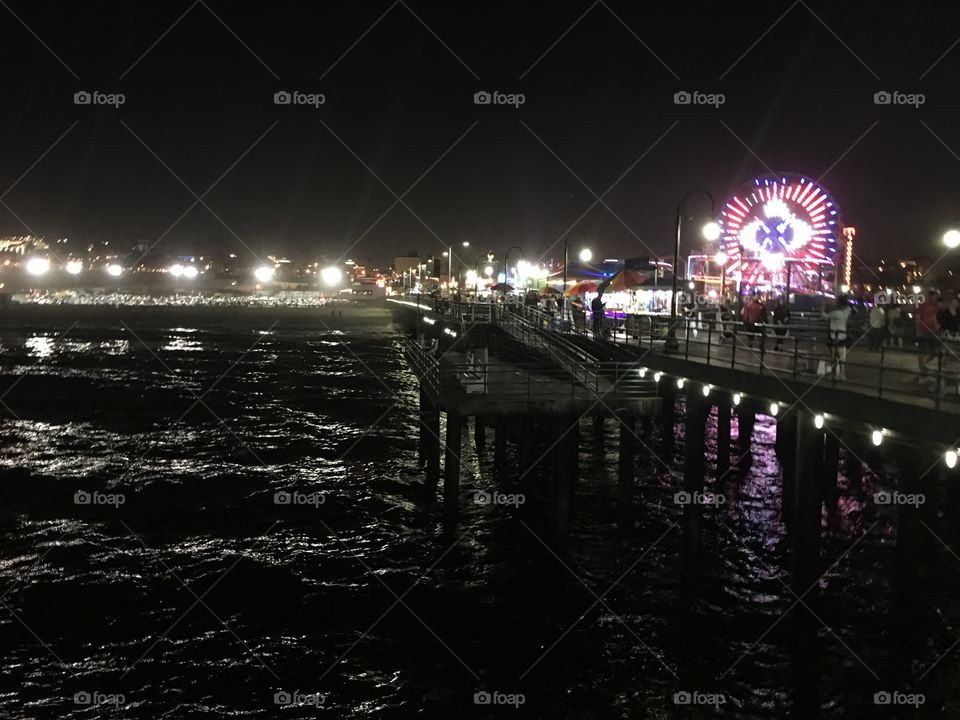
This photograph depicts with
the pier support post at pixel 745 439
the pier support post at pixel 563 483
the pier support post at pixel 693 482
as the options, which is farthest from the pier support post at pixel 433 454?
the pier support post at pixel 745 439

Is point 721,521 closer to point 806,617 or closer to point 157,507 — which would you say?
point 806,617

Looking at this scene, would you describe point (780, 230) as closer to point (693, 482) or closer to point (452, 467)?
point (693, 482)

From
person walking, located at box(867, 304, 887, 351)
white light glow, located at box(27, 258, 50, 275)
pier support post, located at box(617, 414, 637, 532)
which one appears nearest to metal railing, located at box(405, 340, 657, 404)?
pier support post, located at box(617, 414, 637, 532)

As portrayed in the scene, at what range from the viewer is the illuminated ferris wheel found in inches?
1793

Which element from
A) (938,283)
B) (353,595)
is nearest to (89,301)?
(938,283)

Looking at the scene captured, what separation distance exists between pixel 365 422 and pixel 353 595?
19.1 m

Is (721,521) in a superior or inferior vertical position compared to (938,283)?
inferior

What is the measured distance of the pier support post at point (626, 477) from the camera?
18.9 meters

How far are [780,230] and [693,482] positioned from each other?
33564 millimetres

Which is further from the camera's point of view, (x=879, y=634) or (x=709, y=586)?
(x=709, y=586)

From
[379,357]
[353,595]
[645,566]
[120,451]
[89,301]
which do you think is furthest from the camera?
[89,301]

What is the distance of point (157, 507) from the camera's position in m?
21.3

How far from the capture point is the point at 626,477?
19.2 metres

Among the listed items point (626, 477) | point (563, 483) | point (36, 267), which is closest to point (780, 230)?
point (626, 477)
